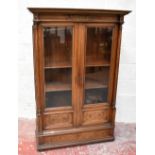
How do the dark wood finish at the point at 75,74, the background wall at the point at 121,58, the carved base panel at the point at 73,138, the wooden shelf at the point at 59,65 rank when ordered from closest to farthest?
the dark wood finish at the point at 75,74 < the wooden shelf at the point at 59,65 < the carved base panel at the point at 73,138 < the background wall at the point at 121,58

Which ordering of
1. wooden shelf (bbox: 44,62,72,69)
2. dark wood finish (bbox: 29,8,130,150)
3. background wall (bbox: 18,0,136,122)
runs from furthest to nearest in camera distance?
background wall (bbox: 18,0,136,122), wooden shelf (bbox: 44,62,72,69), dark wood finish (bbox: 29,8,130,150)

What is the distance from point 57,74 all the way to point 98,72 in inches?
18.2

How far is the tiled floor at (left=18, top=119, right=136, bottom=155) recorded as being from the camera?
2.27 m

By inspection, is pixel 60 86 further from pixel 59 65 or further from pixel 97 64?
pixel 97 64

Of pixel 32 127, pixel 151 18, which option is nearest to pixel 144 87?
pixel 151 18

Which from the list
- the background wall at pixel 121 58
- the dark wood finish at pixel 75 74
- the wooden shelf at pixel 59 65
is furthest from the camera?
the background wall at pixel 121 58

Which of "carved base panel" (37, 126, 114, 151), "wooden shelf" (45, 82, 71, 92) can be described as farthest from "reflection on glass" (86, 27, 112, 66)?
"carved base panel" (37, 126, 114, 151)

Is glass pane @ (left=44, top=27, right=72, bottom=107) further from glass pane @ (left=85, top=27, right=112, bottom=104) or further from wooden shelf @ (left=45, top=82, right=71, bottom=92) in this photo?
glass pane @ (left=85, top=27, right=112, bottom=104)

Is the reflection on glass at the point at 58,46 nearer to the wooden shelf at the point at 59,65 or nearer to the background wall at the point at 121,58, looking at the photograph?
the wooden shelf at the point at 59,65

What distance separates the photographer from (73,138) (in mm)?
2393

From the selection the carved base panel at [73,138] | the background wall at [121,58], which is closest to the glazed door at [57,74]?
the carved base panel at [73,138]

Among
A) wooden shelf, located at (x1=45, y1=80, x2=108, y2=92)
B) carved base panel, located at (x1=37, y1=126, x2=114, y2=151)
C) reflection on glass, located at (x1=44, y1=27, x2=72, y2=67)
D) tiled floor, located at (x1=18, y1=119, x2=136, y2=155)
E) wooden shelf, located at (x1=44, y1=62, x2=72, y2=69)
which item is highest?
reflection on glass, located at (x1=44, y1=27, x2=72, y2=67)

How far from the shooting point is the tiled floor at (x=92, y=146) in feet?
7.46

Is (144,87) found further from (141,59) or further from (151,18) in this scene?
(151,18)
